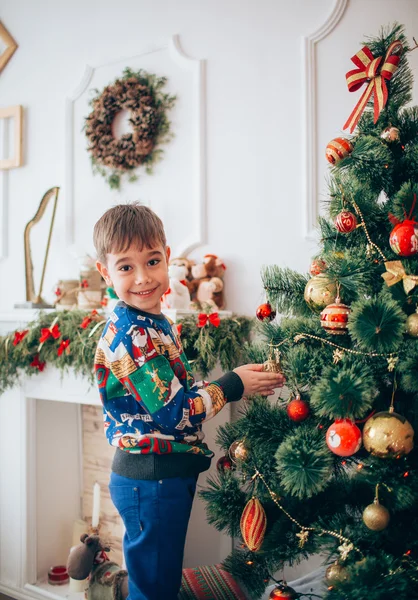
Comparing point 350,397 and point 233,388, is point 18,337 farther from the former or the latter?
point 350,397

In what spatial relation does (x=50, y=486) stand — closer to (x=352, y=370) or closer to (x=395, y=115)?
(x=352, y=370)

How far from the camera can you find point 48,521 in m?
2.07

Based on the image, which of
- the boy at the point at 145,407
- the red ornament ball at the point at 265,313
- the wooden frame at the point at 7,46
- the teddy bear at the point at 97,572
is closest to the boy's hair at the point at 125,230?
the boy at the point at 145,407

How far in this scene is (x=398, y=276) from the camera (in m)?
0.88

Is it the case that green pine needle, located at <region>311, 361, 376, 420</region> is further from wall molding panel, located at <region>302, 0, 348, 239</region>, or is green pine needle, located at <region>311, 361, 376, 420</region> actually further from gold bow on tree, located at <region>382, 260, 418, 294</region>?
wall molding panel, located at <region>302, 0, 348, 239</region>

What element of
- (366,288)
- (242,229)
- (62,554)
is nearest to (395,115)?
(366,288)

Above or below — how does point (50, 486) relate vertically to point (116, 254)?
below

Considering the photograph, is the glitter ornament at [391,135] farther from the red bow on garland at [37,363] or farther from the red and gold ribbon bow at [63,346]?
the red bow on garland at [37,363]

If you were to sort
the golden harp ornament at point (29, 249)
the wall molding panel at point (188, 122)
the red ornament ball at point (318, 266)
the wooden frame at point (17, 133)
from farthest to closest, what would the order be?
1. the wooden frame at point (17, 133)
2. the golden harp ornament at point (29, 249)
3. the wall molding panel at point (188, 122)
4. the red ornament ball at point (318, 266)

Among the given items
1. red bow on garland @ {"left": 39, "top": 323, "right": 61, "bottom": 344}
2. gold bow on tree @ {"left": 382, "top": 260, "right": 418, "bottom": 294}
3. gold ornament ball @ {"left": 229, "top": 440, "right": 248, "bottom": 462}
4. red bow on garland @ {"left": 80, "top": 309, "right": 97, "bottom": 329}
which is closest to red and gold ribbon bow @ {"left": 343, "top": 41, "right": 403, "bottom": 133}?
gold bow on tree @ {"left": 382, "top": 260, "right": 418, "bottom": 294}

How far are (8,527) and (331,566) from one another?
62.2 inches

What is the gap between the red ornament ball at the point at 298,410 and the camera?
0.94 metres

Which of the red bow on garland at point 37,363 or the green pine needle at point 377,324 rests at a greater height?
the green pine needle at point 377,324

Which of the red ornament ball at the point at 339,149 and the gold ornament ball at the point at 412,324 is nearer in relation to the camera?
the gold ornament ball at the point at 412,324
